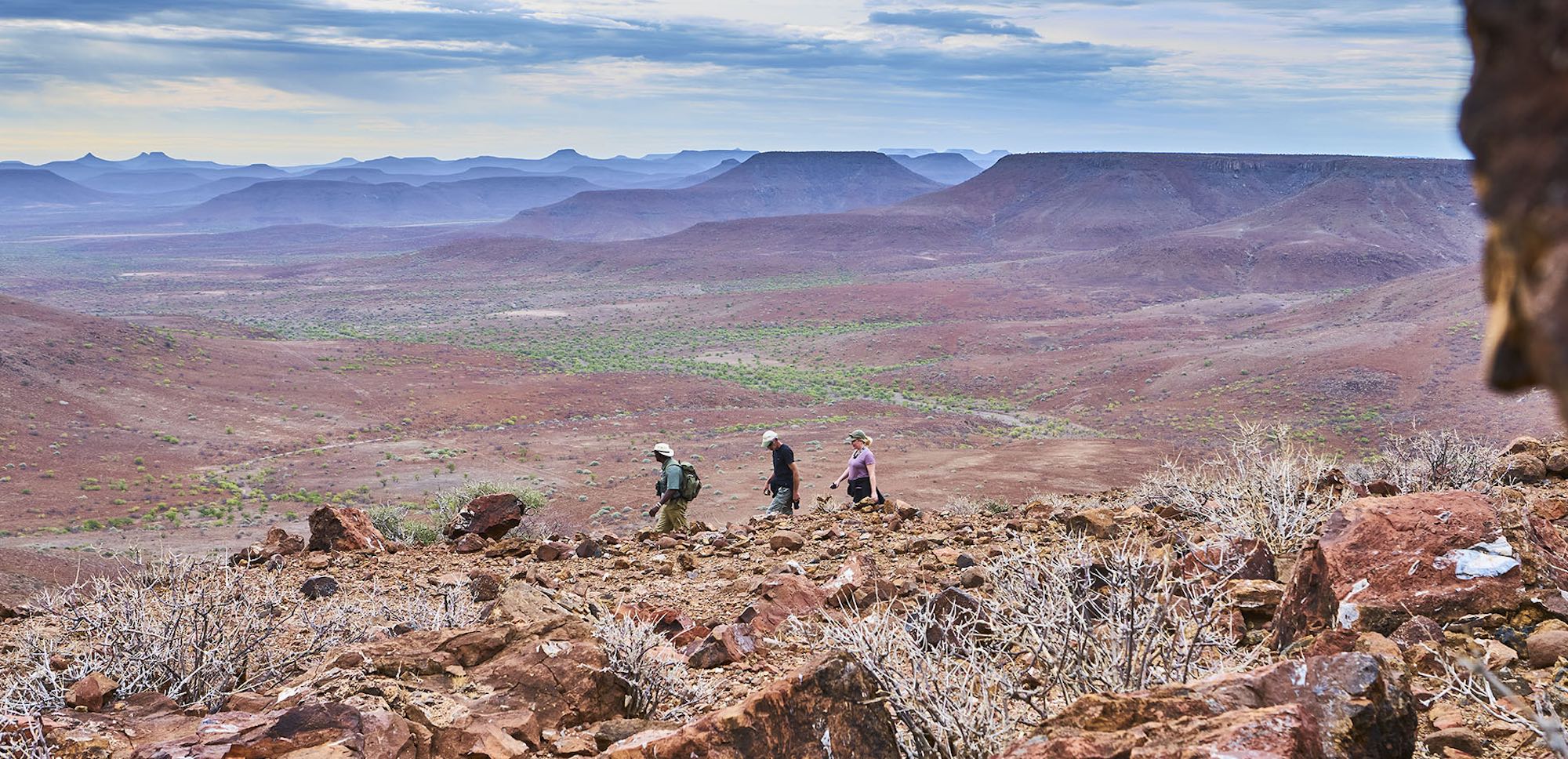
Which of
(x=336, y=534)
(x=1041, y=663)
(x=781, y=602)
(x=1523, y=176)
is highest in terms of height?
(x=1523, y=176)

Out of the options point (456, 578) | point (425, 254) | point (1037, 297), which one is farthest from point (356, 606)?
point (425, 254)

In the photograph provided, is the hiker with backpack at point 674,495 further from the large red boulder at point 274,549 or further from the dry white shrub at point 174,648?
the dry white shrub at point 174,648

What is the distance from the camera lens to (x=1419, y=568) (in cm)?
447

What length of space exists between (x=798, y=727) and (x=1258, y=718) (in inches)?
51.0

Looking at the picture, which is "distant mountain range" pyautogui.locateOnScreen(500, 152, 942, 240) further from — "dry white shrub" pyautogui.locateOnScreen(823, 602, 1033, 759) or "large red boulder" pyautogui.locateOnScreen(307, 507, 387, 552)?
"dry white shrub" pyautogui.locateOnScreen(823, 602, 1033, 759)

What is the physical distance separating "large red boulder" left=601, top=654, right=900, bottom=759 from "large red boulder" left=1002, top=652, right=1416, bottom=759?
0.75m

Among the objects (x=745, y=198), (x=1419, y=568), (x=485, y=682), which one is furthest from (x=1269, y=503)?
(x=745, y=198)

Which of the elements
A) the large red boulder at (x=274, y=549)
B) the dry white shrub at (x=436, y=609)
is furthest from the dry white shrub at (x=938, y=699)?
the large red boulder at (x=274, y=549)

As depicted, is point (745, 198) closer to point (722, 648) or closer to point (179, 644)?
point (722, 648)

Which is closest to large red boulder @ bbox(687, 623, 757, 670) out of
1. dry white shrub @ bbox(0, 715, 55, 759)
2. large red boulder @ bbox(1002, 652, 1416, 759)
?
dry white shrub @ bbox(0, 715, 55, 759)

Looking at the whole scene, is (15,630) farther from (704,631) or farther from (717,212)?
(717,212)

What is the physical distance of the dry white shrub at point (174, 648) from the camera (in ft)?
15.0

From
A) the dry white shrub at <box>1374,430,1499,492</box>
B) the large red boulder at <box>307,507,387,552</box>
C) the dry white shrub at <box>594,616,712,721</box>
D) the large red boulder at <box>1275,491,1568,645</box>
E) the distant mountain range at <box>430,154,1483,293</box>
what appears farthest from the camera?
the distant mountain range at <box>430,154,1483,293</box>

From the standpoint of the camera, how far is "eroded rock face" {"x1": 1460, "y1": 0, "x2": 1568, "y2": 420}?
3.30ft
